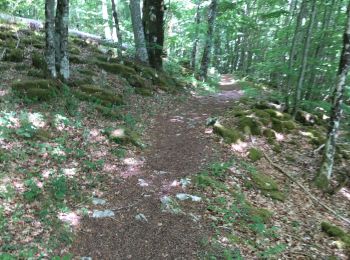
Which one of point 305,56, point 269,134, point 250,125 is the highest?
point 305,56

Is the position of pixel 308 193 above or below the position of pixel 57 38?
below

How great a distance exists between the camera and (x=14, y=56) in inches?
439

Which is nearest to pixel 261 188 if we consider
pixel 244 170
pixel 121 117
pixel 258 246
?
pixel 244 170

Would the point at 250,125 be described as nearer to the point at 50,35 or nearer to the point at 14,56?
the point at 50,35

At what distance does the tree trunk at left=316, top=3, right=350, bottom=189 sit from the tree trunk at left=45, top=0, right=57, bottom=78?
330 inches

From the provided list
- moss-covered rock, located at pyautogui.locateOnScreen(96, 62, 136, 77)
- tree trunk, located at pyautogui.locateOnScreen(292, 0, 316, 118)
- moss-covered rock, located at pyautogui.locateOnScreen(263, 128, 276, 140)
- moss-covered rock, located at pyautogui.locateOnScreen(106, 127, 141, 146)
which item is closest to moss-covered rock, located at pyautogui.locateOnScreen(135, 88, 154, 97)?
moss-covered rock, located at pyautogui.locateOnScreen(96, 62, 136, 77)

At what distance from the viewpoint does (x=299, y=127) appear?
39.7ft

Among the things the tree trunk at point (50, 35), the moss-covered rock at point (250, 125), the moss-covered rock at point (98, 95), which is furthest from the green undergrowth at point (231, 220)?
the tree trunk at point (50, 35)

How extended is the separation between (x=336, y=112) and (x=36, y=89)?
843 centimetres

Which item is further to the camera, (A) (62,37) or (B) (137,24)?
(B) (137,24)

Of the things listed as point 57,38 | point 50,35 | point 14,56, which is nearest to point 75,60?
point 14,56

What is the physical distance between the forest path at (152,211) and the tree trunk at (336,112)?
3.13m

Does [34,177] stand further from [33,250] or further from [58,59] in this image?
[58,59]

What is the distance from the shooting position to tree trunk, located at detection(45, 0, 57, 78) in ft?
30.2
